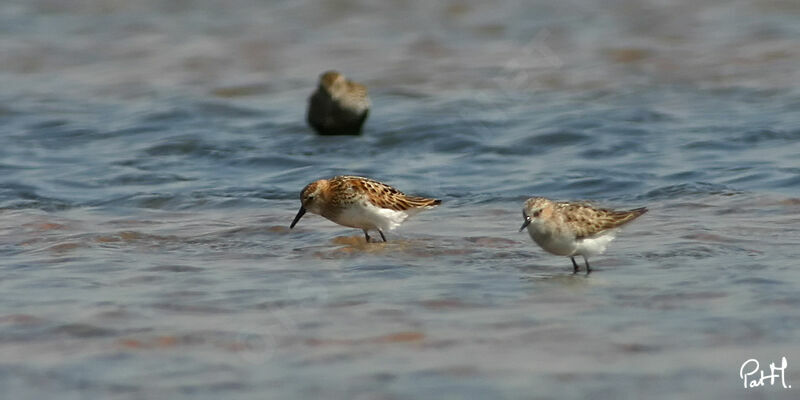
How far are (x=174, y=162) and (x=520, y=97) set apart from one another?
230 inches

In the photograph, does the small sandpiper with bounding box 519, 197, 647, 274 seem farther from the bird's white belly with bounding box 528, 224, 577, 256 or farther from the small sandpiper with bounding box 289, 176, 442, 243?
the small sandpiper with bounding box 289, 176, 442, 243

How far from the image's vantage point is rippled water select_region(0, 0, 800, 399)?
7.52 metres

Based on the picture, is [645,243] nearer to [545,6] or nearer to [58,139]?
[58,139]

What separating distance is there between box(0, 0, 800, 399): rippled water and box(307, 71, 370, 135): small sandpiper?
392mm

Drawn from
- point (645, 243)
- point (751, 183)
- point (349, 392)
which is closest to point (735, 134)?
point (751, 183)

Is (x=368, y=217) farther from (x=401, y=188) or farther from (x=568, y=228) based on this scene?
(x=401, y=188)

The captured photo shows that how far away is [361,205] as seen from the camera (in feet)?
39.4

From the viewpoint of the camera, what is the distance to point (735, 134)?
16.6m

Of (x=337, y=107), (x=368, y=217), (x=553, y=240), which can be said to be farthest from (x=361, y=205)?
(x=337, y=107)
